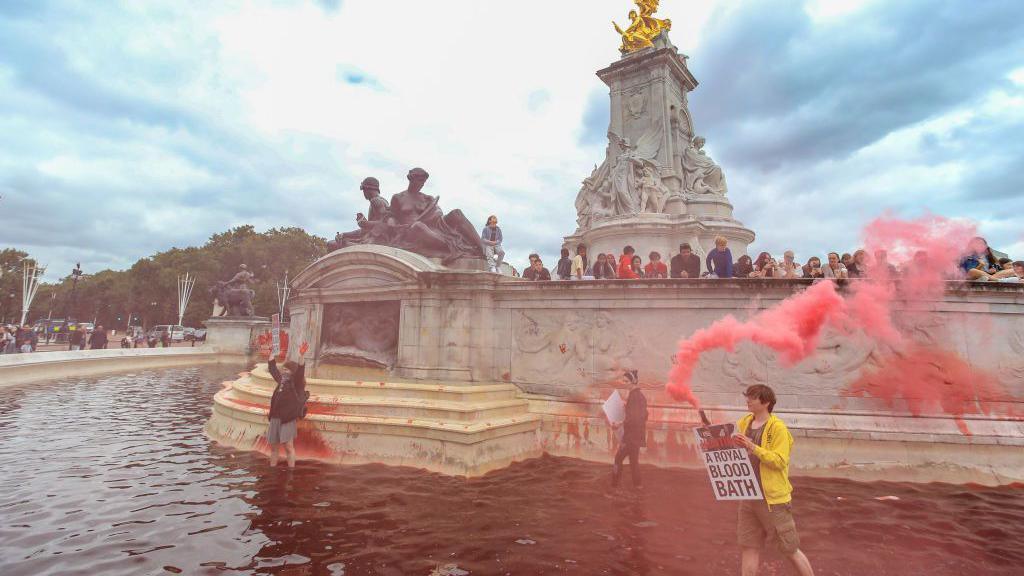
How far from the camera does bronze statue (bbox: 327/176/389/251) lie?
36.9 ft

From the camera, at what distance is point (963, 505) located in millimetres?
6066

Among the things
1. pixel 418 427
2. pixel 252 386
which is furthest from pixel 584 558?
pixel 252 386

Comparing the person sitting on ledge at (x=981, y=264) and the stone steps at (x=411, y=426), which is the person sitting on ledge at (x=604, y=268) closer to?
the stone steps at (x=411, y=426)

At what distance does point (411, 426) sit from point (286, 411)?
191 centimetres

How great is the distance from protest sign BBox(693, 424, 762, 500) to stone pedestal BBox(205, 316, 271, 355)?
30.2 m

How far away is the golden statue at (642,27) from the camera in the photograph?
77.7 feet

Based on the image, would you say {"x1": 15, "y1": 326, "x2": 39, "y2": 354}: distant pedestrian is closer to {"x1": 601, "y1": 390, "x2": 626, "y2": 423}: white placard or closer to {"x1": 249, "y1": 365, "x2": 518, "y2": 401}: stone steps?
{"x1": 249, "y1": 365, "x2": 518, "y2": 401}: stone steps

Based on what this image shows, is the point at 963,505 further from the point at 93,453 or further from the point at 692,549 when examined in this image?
the point at 93,453

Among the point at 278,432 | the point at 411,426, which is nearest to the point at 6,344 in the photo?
the point at 278,432

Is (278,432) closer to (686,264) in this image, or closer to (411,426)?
(411,426)

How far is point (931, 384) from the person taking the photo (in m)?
7.53

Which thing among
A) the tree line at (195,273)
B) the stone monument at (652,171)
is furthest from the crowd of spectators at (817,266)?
the tree line at (195,273)

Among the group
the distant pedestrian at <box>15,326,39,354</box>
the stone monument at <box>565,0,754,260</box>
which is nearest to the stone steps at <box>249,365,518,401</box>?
the stone monument at <box>565,0,754,260</box>

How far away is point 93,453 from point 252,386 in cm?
264
